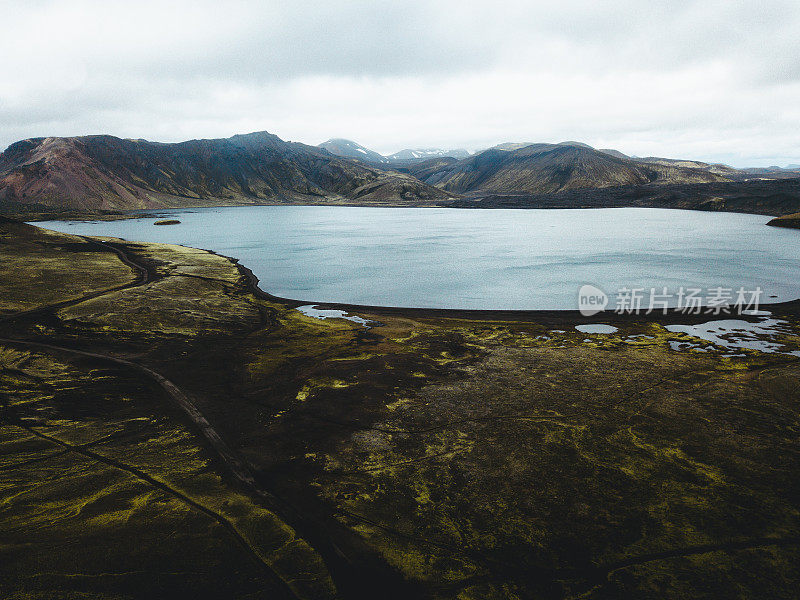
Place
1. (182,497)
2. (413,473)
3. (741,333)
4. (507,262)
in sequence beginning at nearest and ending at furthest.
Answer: (182,497)
(413,473)
(741,333)
(507,262)

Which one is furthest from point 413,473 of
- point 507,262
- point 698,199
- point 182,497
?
point 698,199

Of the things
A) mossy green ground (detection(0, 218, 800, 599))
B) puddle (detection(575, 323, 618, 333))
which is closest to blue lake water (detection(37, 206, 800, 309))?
puddle (detection(575, 323, 618, 333))

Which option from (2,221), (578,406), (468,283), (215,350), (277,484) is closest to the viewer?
(277,484)

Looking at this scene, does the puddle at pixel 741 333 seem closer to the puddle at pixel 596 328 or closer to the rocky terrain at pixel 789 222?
the puddle at pixel 596 328

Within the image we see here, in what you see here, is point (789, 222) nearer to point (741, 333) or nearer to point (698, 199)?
point (698, 199)

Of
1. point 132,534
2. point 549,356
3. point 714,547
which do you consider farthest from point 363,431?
point 549,356

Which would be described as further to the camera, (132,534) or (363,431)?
(363,431)

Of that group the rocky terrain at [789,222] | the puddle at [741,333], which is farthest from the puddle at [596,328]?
the rocky terrain at [789,222]

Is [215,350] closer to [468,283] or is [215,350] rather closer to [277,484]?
[277,484]
